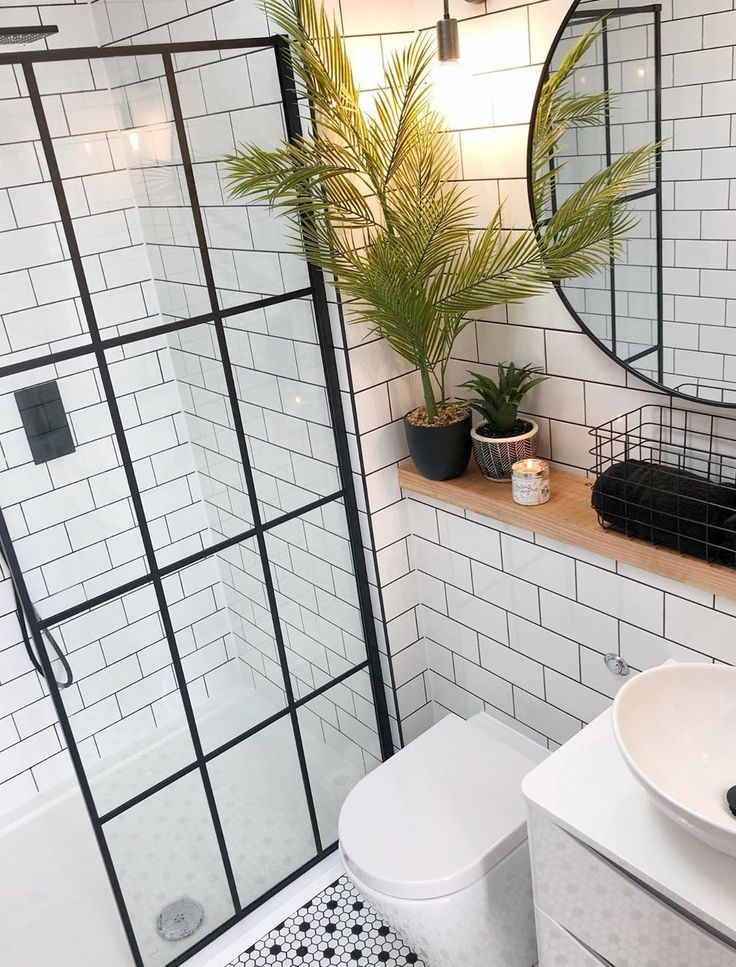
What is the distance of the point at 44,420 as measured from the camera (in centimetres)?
163

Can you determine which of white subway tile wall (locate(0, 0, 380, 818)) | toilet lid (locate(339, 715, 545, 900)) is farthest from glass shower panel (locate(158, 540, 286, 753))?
toilet lid (locate(339, 715, 545, 900))

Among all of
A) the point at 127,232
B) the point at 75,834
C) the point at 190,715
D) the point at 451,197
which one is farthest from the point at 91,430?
the point at 75,834

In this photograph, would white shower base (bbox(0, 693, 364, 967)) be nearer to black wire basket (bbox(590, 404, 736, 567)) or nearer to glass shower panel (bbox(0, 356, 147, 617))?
glass shower panel (bbox(0, 356, 147, 617))

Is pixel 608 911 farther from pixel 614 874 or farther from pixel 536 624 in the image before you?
pixel 536 624

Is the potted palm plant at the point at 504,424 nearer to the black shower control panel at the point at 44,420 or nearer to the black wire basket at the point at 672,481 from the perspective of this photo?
the black wire basket at the point at 672,481

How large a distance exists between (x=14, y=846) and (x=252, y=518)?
1508mm

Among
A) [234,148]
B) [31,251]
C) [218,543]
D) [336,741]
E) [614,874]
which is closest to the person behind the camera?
[614,874]

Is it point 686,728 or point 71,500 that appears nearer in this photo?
point 686,728

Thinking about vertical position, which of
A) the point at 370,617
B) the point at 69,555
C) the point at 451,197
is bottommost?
the point at 370,617

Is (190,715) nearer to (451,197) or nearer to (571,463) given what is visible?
(571,463)

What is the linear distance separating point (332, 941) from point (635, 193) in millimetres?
1868

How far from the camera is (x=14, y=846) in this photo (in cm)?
268

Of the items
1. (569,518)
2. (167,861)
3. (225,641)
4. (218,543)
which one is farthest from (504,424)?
(167,861)

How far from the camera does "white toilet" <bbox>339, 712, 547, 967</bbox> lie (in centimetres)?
174
